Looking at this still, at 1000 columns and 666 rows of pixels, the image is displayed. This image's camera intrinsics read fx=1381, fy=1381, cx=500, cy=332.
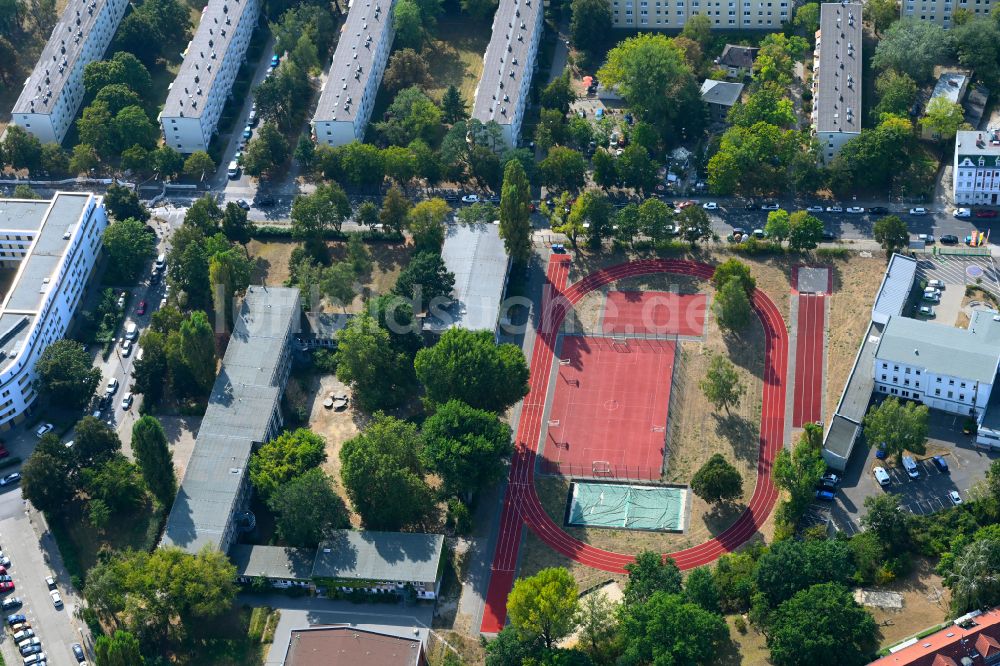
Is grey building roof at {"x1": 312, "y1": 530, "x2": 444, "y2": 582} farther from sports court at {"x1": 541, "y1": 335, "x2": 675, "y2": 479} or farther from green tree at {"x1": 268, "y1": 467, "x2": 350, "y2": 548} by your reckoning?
sports court at {"x1": 541, "y1": 335, "x2": 675, "y2": 479}

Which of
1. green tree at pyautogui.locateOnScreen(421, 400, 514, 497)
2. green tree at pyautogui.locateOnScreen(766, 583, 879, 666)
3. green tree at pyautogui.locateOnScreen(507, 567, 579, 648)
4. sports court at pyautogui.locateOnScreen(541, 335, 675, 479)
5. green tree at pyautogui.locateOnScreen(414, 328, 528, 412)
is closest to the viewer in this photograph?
green tree at pyautogui.locateOnScreen(766, 583, 879, 666)

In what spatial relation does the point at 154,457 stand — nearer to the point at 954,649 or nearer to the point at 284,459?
the point at 284,459

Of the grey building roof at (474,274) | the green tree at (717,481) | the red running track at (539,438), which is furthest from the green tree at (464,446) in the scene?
the green tree at (717,481)

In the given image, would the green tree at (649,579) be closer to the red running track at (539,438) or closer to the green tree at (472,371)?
the red running track at (539,438)

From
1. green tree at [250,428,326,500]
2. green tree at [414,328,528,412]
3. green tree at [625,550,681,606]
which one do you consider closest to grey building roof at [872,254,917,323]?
green tree at [414,328,528,412]

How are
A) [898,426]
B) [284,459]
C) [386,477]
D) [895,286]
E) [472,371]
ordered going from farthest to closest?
[895,286], [472,371], [284,459], [898,426], [386,477]

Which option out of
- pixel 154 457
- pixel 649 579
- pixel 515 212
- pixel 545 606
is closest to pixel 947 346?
pixel 649 579
